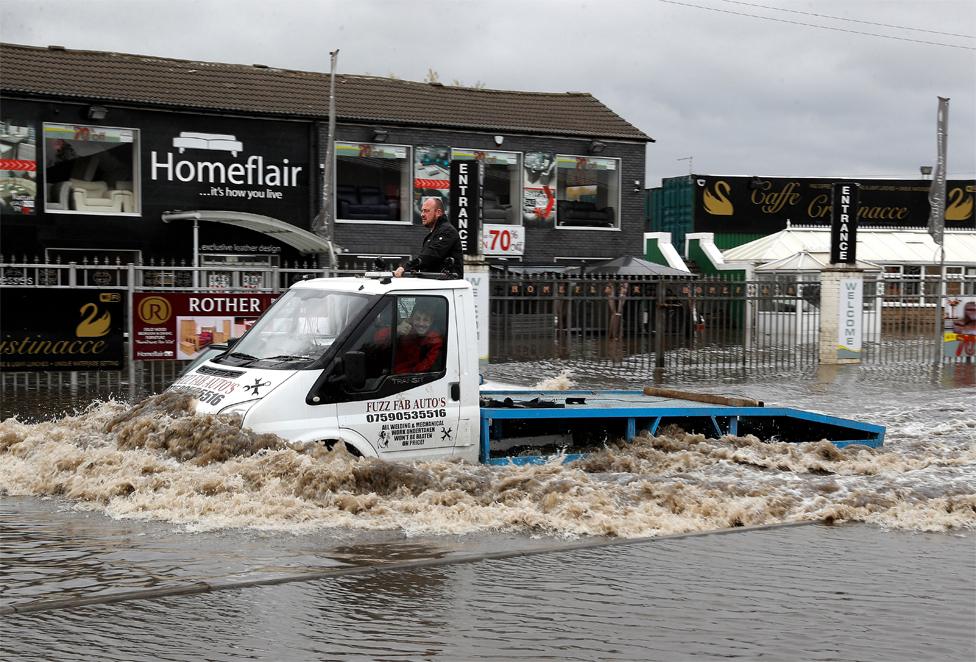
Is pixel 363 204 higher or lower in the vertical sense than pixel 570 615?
higher

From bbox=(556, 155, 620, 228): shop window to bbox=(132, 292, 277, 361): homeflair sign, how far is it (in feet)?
61.3

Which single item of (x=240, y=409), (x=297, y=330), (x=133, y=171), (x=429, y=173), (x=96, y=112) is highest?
(x=96, y=112)

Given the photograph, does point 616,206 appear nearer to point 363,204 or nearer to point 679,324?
point 363,204

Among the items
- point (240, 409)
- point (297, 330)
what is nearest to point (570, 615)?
point (240, 409)

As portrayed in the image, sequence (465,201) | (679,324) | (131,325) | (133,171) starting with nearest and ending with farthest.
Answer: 1. (131,325)
2. (465,201)
3. (679,324)
4. (133,171)

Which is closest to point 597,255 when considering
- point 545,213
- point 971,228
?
point 545,213

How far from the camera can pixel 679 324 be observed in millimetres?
21859

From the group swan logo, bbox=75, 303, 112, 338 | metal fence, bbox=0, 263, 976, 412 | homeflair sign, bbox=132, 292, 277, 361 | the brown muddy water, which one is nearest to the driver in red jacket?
the brown muddy water

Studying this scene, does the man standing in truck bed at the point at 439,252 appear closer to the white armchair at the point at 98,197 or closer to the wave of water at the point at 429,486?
the wave of water at the point at 429,486

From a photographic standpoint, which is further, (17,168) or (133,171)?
(133,171)

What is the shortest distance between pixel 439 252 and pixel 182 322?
23.9 feet

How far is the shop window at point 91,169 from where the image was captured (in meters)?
27.5

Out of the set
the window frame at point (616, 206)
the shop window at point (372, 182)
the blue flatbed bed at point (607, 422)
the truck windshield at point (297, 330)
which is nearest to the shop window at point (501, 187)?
Answer: the window frame at point (616, 206)

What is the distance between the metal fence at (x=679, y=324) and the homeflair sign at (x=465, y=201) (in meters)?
0.95
